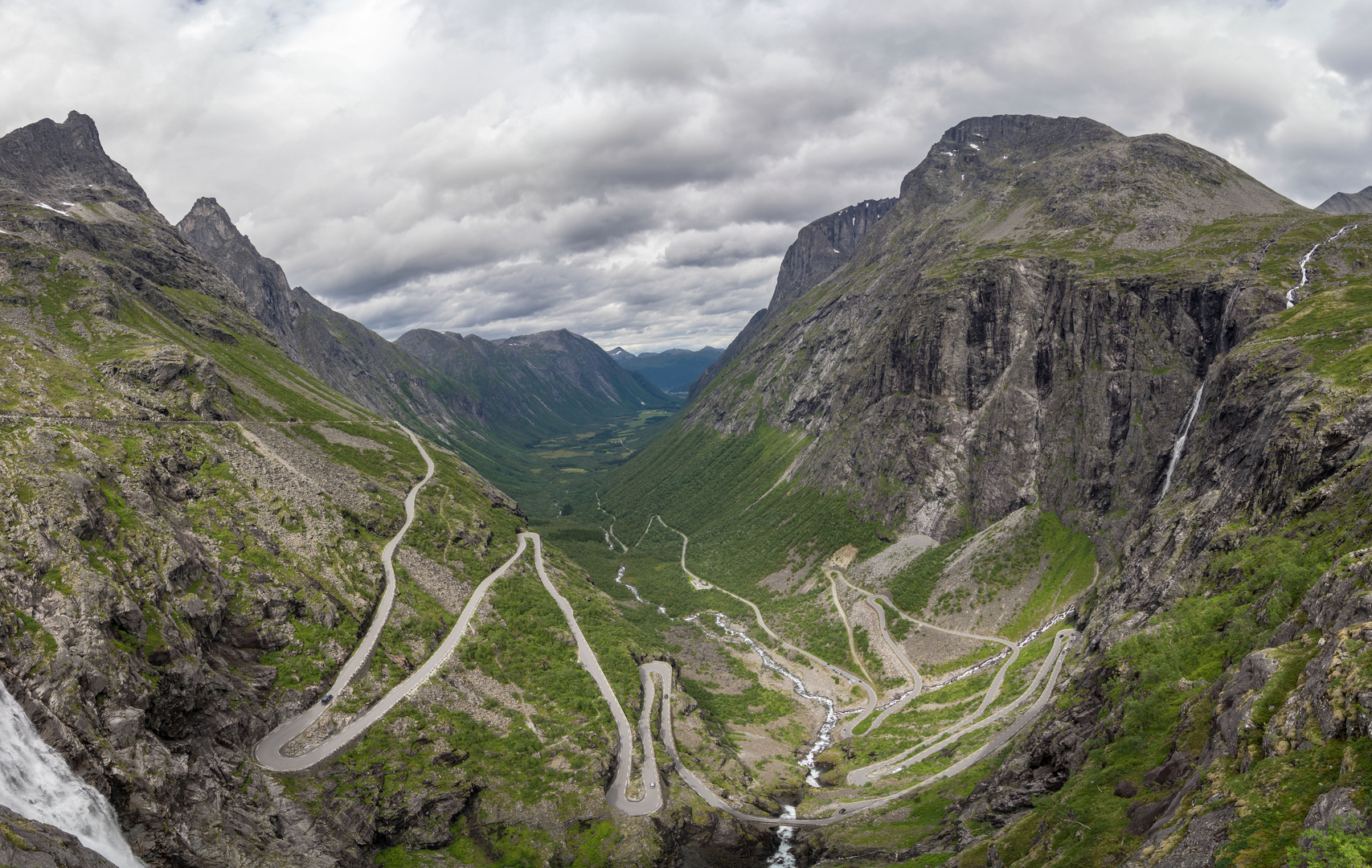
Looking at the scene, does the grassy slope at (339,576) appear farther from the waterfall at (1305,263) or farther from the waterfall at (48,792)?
the waterfall at (1305,263)

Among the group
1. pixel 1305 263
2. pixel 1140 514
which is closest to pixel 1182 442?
pixel 1140 514

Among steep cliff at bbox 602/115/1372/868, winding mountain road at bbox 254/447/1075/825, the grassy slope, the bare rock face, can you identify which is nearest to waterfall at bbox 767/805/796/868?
winding mountain road at bbox 254/447/1075/825

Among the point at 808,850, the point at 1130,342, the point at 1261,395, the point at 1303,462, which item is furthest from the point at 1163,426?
the point at 808,850

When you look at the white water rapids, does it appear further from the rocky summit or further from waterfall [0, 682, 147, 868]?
waterfall [0, 682, 147, 868]


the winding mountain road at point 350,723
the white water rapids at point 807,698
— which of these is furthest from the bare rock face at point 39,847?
the white water rapids at point 807,698

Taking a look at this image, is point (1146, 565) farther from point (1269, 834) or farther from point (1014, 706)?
point (1269, 834)
